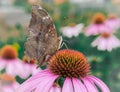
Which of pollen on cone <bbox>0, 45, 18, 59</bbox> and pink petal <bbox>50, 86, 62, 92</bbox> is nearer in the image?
pink petal <bbox>50, 86, 62, 92</bbox>

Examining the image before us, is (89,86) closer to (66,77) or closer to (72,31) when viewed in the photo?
(66,77)

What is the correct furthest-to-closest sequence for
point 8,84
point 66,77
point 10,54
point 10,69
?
point 10,54
point 10,69
point 8,84
point 66,77

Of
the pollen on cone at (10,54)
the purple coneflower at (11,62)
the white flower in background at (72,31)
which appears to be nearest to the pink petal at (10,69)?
the purple coneflower at (11,62)

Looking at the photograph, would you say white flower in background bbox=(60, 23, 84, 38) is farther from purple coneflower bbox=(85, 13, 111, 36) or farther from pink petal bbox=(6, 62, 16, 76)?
pink petal bbox=(6, 62, 16, 76)

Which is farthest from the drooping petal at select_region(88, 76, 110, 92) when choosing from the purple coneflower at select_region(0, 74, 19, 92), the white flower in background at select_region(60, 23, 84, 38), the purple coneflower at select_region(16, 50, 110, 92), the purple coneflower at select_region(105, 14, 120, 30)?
the purple coneflower at select_region(105, 14, 120, 30)

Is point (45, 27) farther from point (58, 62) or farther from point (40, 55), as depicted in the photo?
point (58, 62)

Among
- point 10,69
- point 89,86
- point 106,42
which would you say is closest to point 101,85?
point 89,86

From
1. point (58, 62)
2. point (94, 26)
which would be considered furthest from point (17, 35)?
point (58, 62)
